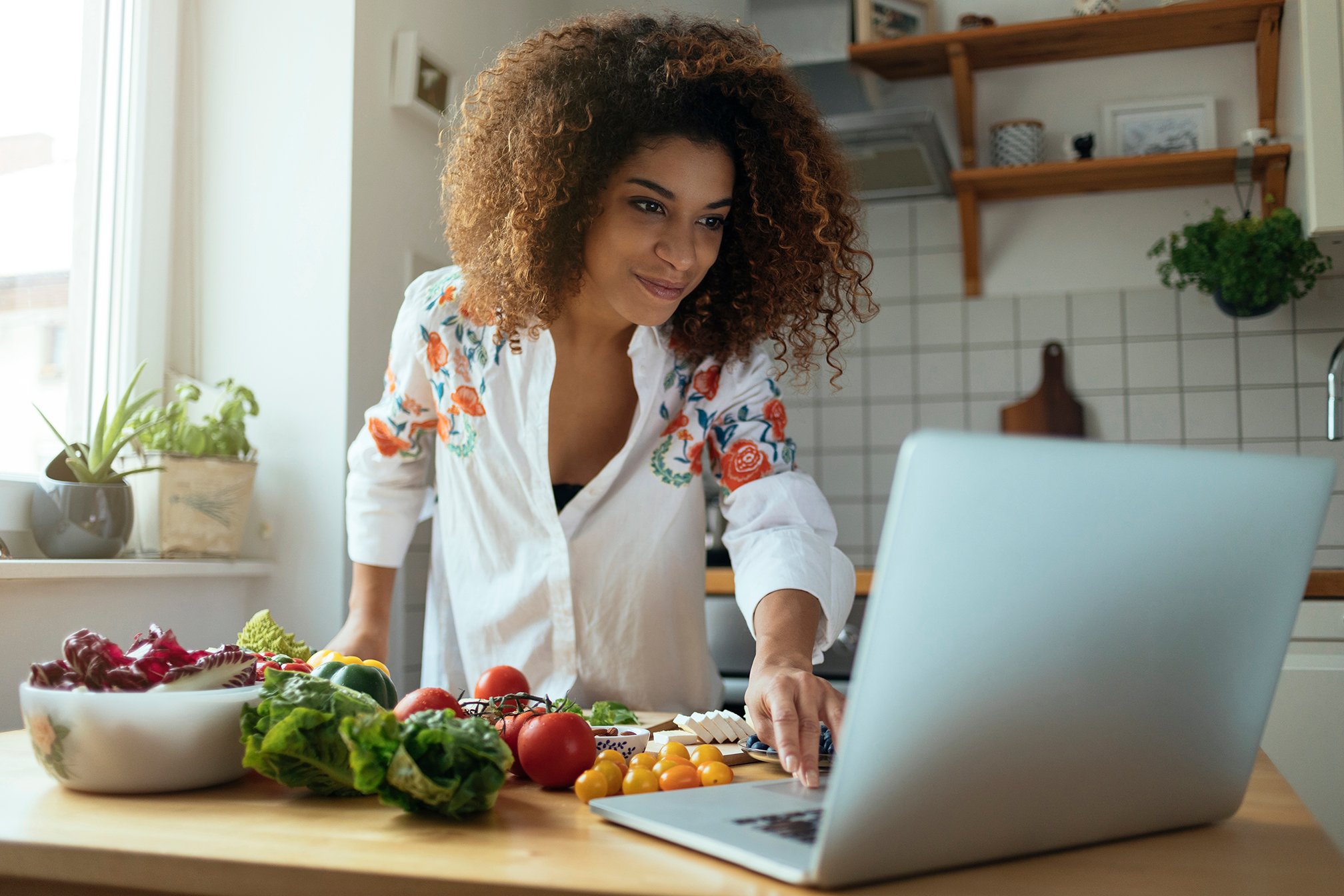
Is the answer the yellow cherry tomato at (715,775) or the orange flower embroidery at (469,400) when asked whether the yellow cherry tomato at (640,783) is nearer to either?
the yellow cherry tomato at (715,775)

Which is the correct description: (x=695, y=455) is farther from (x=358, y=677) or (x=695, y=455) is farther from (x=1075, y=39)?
(x=1075, y=39)

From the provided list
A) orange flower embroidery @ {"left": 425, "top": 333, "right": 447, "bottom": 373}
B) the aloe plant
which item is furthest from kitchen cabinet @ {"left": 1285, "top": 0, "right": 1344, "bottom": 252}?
the aloe plant

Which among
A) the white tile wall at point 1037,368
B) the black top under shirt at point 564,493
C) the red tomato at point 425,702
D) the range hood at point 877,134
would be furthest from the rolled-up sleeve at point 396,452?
the white tile wall at point 1037,368

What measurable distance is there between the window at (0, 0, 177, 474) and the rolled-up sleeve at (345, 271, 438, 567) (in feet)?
1.75

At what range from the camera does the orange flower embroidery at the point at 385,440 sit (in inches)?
53.4

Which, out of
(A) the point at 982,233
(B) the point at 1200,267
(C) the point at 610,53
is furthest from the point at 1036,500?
(A) the point at 982,233

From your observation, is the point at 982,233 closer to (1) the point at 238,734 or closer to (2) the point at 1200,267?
(2) the point at 1200,267

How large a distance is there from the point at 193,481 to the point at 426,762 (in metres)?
1.14

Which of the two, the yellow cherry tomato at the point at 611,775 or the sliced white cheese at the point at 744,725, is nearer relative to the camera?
the yellow cherry tomato at the point at 611,775

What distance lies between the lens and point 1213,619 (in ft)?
1.75

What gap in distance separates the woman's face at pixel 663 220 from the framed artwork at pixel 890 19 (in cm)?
160

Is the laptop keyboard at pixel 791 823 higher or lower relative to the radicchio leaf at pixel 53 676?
lower

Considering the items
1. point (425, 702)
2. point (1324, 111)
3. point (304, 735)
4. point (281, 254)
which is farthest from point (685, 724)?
point (1324, 111)

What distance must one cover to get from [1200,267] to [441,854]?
2.29 meters
